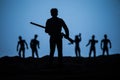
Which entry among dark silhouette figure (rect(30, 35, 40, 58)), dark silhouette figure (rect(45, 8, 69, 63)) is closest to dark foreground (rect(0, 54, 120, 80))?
dark silhouette figure (rect(45, 8, 69, 63))

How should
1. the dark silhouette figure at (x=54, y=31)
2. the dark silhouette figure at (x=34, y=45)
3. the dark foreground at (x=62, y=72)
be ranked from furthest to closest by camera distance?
the dark silhouette figure at (x=34, y=45)
the dark silhouette figure at (x=54, y=31)
the dark foreground at (x=62, y=72)

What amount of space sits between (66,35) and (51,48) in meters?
0.88

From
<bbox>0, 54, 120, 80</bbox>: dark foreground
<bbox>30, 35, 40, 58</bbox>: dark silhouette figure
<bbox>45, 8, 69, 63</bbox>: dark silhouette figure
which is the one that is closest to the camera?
<bbox>0, 54, 120, 80</bbox>: dark foreground

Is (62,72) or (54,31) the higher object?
(54,31)

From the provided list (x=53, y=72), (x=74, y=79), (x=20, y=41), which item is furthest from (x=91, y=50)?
(x=74, y=79)

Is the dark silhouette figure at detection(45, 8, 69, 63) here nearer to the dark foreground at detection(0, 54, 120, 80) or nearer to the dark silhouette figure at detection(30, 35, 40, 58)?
the dark foreground at detection(0, 54, 120, 80)

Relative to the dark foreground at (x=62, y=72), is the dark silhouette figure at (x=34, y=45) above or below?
above

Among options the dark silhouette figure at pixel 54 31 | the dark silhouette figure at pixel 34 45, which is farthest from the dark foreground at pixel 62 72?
the dark silhouette figure at pixel 34 45

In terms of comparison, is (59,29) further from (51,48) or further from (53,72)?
(53,72)

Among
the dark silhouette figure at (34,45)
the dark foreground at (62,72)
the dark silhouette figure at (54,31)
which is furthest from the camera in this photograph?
the dark silhouette figure at (34,45)

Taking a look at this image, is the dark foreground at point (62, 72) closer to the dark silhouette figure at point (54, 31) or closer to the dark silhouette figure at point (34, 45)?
the dark silhouette figure at point (54, 31)

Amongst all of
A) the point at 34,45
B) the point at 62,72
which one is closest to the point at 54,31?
the point at 62,72

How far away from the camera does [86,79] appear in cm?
492

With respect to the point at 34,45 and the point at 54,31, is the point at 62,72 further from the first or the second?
the point at 34,45
